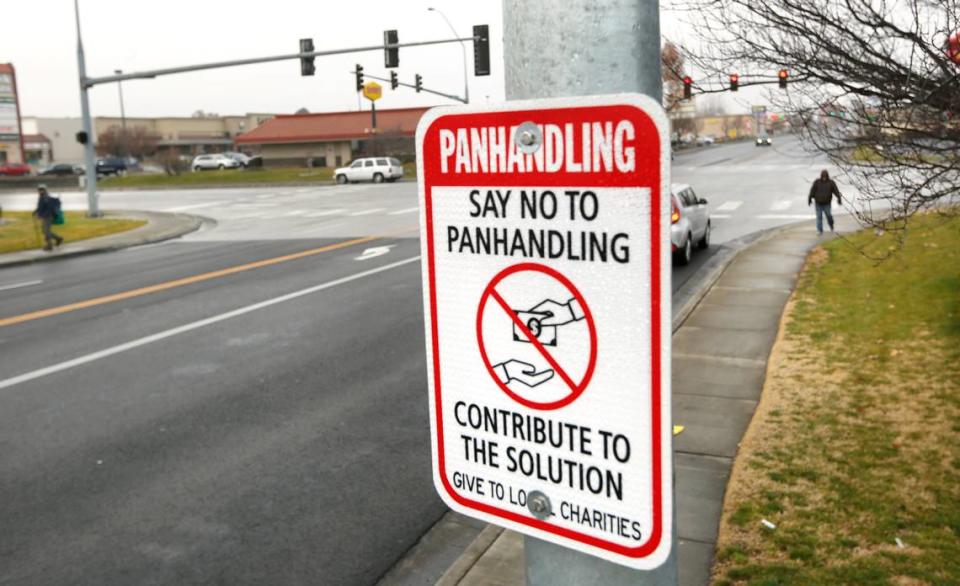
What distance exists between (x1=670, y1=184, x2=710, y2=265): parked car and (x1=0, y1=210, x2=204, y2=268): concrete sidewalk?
623 inches

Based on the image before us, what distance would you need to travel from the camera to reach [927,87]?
5188mm

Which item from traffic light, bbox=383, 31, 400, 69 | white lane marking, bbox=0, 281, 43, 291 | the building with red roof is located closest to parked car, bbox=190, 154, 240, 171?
the building with red roof

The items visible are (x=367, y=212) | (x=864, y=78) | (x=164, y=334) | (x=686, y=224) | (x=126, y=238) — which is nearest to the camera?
(x=864, y=78)

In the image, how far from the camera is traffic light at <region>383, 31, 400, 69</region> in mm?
32500

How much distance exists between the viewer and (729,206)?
28.9 meters

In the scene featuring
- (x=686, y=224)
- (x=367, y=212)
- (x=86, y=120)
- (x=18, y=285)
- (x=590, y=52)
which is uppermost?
(x=86, y=120)

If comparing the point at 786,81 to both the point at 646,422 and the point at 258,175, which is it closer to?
the point at 646,422

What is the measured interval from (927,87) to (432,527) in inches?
163

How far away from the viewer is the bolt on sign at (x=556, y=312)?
146 centimetres

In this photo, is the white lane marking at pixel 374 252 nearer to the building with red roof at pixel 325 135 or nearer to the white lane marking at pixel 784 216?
the white lane marking at pixel 784 216

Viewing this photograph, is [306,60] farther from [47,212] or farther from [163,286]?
[163,286]

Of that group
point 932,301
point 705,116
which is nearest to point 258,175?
point 932,301

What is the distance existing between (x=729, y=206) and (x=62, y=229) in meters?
22.1

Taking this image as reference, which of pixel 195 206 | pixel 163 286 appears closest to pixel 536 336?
pixel 163 286
